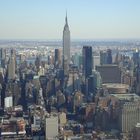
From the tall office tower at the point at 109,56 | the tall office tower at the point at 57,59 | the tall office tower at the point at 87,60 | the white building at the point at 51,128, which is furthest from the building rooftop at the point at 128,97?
the tall office tower at the point at 57,59

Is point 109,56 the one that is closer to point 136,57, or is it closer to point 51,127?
point 136,57

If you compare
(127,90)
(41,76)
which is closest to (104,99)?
(127,90)

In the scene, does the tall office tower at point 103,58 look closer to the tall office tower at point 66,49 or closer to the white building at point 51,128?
the tall office tower at point 66,49

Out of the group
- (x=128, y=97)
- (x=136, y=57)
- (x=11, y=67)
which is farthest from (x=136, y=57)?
(x=128, y=97)

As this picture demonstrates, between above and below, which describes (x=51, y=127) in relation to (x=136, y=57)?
below

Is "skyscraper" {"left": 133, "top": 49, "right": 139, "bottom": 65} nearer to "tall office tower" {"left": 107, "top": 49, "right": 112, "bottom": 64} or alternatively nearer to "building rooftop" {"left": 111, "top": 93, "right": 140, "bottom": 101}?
"tall office tower" {"left": 107, "top": 49, "right": 112, "bottom": 64}

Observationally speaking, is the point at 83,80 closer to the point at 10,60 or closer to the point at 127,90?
the point at 127,90

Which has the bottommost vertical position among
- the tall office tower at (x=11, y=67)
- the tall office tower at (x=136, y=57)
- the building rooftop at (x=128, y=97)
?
the building rooftop at (x=128, y=97)

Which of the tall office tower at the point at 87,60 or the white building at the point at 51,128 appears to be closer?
the white building at the point at 51,128
